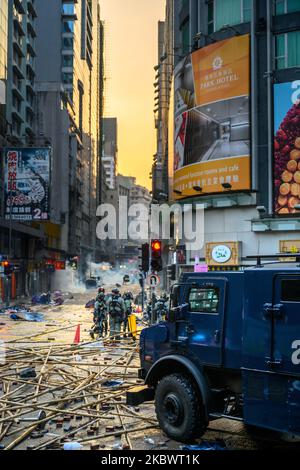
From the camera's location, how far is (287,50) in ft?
111

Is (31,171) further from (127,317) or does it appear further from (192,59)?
(127,317)

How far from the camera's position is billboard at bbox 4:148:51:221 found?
44.2 metres

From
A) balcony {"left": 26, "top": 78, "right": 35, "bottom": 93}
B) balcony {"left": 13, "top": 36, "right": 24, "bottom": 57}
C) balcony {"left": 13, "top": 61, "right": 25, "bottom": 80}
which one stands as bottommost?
balcony {"left": 13, "top": 61, "right": 25, "bottom": 80}

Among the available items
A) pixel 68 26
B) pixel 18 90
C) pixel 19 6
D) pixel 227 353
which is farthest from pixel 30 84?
pixel 227 353

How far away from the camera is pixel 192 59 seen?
36.0m

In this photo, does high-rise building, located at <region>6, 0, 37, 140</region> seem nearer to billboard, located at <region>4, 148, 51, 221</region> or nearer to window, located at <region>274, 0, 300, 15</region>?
billboard, located at <region>4, 148, 51, 221</region>

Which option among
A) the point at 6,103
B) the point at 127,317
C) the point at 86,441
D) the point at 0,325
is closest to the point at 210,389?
the point at 86,441

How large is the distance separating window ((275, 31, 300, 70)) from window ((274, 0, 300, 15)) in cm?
164

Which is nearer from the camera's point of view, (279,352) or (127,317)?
(279,352)

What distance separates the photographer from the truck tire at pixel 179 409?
8.04 metres

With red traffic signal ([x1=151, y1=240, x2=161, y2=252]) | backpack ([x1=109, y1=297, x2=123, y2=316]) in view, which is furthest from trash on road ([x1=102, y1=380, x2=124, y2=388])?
backpack ([x1=109, y1=297, x2=123, y2=316])

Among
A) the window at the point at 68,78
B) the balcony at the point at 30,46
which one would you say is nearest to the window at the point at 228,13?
the balcony at the point at 30,46

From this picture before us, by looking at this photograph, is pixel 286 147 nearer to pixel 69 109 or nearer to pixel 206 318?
pixel 206 318
